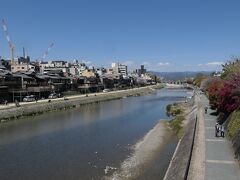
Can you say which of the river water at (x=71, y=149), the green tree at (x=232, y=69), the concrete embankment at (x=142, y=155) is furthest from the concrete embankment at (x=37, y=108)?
the green tree at (x=232, y=69)

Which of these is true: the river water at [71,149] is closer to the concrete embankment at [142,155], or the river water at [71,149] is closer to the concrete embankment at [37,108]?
the concrete embankment at [142,155]

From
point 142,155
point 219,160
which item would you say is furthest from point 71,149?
point 219,160

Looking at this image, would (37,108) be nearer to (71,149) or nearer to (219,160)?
(71,149)

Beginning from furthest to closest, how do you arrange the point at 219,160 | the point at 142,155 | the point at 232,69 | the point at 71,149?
the point at 232,69, the point at 71,149, the point at 142,155, the point at 219,160

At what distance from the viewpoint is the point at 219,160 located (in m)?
21.9

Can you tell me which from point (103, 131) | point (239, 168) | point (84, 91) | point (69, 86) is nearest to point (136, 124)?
point (103, 131)

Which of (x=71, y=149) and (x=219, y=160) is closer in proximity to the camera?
(x=219, y=160)

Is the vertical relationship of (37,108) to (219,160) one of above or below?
below

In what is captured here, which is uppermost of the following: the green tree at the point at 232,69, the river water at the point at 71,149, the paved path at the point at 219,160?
the green tree at the point at 232,69

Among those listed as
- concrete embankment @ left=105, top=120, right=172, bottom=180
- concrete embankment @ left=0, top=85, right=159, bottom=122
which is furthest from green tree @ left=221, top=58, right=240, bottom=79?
concrete embankment @ left=0, top=85, right=159, bottom=122

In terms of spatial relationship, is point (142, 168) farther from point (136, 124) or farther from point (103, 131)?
point (136, 124)

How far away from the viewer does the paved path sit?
61.7 feet

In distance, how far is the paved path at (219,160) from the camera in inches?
741

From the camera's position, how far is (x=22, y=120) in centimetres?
5366
